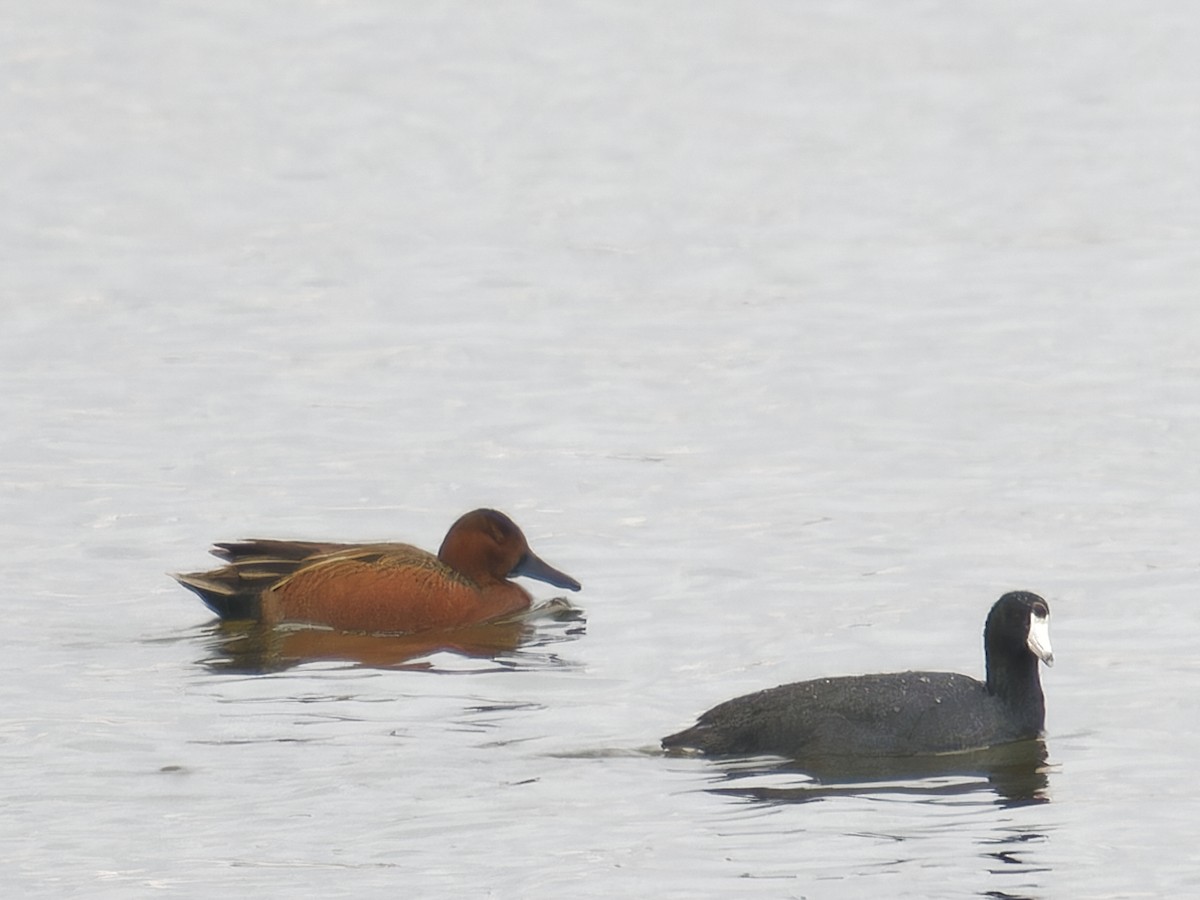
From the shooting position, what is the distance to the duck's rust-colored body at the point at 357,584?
1568 cm

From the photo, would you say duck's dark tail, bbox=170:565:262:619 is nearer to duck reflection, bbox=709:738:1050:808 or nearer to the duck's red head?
the duck's red head

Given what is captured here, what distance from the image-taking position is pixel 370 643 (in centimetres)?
1547

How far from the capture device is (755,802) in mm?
11773

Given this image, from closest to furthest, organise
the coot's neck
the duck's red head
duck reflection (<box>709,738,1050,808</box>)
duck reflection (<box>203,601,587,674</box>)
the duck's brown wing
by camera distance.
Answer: duck reflection (<box>709,738,1050,808</box>), the coot's neck, duck reflection (<box>203,601,587,674</box>), the duck's brown wing, the duck's red head

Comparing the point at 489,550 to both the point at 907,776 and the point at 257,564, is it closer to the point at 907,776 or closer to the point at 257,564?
the point at 257,564

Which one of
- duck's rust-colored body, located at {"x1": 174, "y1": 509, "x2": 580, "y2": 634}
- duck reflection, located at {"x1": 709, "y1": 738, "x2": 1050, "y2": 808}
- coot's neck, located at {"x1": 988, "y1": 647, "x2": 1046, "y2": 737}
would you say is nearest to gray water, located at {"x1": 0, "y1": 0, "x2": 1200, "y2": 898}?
duck reflection, located at {"x1": 709, "y1": 738, "x2": 1050, "y2": 808}

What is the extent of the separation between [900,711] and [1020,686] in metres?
0.70

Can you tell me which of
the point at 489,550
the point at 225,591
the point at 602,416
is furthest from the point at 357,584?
the point at 602,416

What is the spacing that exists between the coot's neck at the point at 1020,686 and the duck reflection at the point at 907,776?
0.42ft

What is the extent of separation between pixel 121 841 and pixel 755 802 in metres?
2.77

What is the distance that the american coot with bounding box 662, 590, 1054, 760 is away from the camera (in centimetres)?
1250

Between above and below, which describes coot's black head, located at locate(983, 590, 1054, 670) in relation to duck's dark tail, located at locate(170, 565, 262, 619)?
below

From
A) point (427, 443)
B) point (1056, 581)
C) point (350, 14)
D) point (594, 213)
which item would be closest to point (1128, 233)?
point (594, 213)

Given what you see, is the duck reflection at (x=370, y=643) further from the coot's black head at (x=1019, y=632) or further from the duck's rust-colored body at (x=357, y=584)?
the coot's black head at (x=1019, y=632)
